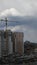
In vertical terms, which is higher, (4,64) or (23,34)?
(23,34)

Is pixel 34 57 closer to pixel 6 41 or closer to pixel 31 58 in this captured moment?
pixel 31 58

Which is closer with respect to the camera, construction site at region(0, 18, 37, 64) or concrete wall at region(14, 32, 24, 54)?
construction site at region(0, 18, 37, 64)

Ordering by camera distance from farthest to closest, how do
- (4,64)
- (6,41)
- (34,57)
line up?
(6,41) < (34,57) < (4,64)

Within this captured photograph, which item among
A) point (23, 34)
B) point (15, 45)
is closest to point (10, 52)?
point (15, 45)

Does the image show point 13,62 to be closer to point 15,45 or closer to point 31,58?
point 31,58

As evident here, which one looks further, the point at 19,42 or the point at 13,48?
the point at 19,42

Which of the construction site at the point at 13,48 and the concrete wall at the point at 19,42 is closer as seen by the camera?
the construction site at the point at 13,48

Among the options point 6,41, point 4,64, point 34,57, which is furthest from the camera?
point 6,41

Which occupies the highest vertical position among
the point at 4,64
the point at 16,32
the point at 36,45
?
the point at 16,32

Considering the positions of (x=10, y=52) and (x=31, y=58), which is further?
(x=10, y=52)

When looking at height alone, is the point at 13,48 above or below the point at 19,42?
below
